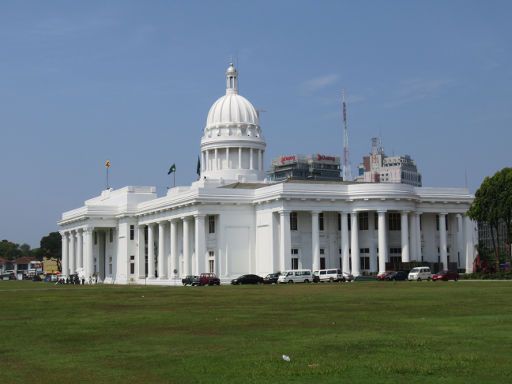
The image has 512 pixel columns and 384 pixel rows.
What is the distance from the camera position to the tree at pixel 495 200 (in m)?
85.8

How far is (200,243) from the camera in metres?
97.5

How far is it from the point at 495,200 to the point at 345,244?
60.8ft

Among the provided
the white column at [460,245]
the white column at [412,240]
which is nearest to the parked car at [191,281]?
the white column at [412,240]

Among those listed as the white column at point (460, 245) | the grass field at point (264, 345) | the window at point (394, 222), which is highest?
the window at point (394, 222)

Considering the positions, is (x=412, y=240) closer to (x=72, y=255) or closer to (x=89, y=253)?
(x=89, y=253)

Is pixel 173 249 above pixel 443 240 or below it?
below

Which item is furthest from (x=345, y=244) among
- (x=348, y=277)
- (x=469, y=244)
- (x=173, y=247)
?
(x=173, y=247)

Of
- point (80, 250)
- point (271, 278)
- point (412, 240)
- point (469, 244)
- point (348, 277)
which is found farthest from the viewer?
point (80, 250)

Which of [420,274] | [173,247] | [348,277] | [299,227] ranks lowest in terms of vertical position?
[348,277]

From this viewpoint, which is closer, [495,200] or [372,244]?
[495,200]

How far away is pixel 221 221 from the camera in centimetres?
9881

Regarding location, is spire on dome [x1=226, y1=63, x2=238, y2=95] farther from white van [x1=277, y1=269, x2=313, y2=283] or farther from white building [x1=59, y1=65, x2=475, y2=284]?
white van [x1=277, y1=269, x2=313, y2=283]

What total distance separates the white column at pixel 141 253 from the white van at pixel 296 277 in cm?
3738

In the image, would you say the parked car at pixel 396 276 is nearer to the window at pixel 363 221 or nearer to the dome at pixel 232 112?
the window at pixel 363 221
